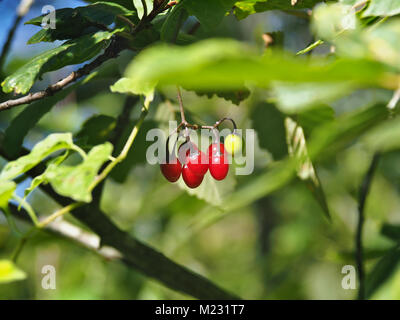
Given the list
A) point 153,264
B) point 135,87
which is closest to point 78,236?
point 153,264

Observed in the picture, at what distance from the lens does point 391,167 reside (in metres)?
2.62

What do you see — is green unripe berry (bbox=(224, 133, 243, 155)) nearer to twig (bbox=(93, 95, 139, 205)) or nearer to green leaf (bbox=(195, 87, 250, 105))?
green leaf (bbox=(195, 87, 250, 105))

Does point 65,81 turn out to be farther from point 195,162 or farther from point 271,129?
point 271,129

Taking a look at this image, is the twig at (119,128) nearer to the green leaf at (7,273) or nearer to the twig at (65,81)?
the twig at (65,81)

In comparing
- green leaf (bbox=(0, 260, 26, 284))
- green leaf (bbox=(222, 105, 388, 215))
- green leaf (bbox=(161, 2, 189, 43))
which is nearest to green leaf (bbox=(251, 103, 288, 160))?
green leaf (bbox=(161, 2, 189, 43))

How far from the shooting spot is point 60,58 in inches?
33.2

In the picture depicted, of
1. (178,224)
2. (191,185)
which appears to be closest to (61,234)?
(191,185)

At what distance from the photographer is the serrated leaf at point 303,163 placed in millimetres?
1035

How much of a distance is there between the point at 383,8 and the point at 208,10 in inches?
12.1

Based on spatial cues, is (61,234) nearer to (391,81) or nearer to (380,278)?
(380,278)

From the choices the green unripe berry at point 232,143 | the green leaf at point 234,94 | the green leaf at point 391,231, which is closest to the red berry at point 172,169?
the green unripe berry at point 232,143

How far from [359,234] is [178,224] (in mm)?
1445

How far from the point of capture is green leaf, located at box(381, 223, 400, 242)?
1.40 m

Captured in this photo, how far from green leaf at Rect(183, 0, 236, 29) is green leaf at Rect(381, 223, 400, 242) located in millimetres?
910
